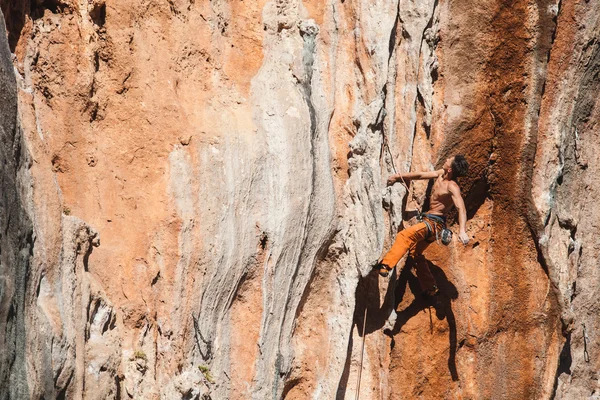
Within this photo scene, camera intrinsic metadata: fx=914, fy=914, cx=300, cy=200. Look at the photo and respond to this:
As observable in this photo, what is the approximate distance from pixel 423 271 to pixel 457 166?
1.12 metres

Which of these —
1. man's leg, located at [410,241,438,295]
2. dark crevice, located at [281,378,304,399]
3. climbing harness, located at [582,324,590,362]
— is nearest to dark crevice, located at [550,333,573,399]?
climbing harness, located at [582,324,590,362]

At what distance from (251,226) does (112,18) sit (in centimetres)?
217

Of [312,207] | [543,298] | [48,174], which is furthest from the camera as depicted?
[543,298]

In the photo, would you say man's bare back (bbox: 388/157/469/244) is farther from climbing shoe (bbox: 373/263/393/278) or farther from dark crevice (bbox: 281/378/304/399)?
dark crevice (bbox: 281/378/304/399)

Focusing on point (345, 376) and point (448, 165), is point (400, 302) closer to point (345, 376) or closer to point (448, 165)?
point (345, 376)

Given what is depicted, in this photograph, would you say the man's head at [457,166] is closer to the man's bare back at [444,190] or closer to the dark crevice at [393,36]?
the man's bare back at [444,190]

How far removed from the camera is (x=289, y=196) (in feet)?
26.8

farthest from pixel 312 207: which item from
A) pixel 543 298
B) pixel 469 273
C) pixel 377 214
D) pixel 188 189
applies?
pixel 543 298

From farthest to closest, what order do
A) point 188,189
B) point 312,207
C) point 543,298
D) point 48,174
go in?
1. point 543,298
2. point 312,207
3. point 188,189
4. point 48,174

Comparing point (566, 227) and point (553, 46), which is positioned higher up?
point (553, 46)

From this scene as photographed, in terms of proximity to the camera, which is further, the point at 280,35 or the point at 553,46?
the point at 553,46

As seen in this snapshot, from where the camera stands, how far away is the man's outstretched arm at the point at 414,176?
864cm

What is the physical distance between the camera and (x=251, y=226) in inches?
315

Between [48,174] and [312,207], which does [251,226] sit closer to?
[312,207]
